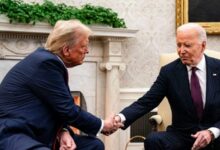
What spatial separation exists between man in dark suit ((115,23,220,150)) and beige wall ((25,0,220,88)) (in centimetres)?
210

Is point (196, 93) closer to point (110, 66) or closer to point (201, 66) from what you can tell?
point (201, 66)

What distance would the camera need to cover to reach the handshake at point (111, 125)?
8.59ft

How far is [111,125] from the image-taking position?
8.81 feet

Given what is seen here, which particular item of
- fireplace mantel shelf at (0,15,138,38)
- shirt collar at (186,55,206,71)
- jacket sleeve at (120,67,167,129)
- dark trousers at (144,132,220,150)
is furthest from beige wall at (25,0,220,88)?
dark trousers at (144,132,220,150)

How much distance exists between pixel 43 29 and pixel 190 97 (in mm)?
2108

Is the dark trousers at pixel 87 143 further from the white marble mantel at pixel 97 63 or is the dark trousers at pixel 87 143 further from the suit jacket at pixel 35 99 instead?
the white marble mantel at pixel 97 63

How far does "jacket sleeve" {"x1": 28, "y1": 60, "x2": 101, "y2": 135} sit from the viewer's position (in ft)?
7.34

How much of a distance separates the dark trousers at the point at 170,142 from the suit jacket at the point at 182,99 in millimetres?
67

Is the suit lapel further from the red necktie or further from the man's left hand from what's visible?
the man's left hand

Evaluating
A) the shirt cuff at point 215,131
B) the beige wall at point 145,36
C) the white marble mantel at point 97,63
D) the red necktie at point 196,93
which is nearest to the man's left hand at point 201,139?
the shirt cuff at point 215,131

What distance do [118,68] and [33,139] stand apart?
105 inches

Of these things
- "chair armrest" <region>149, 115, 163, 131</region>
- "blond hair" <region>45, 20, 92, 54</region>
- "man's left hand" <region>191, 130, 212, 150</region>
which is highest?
"blond hair" <region>45, 20, 92, 54</region>

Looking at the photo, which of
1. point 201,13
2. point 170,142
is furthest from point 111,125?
point 201,13

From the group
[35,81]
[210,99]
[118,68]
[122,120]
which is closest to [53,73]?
[35,81]
